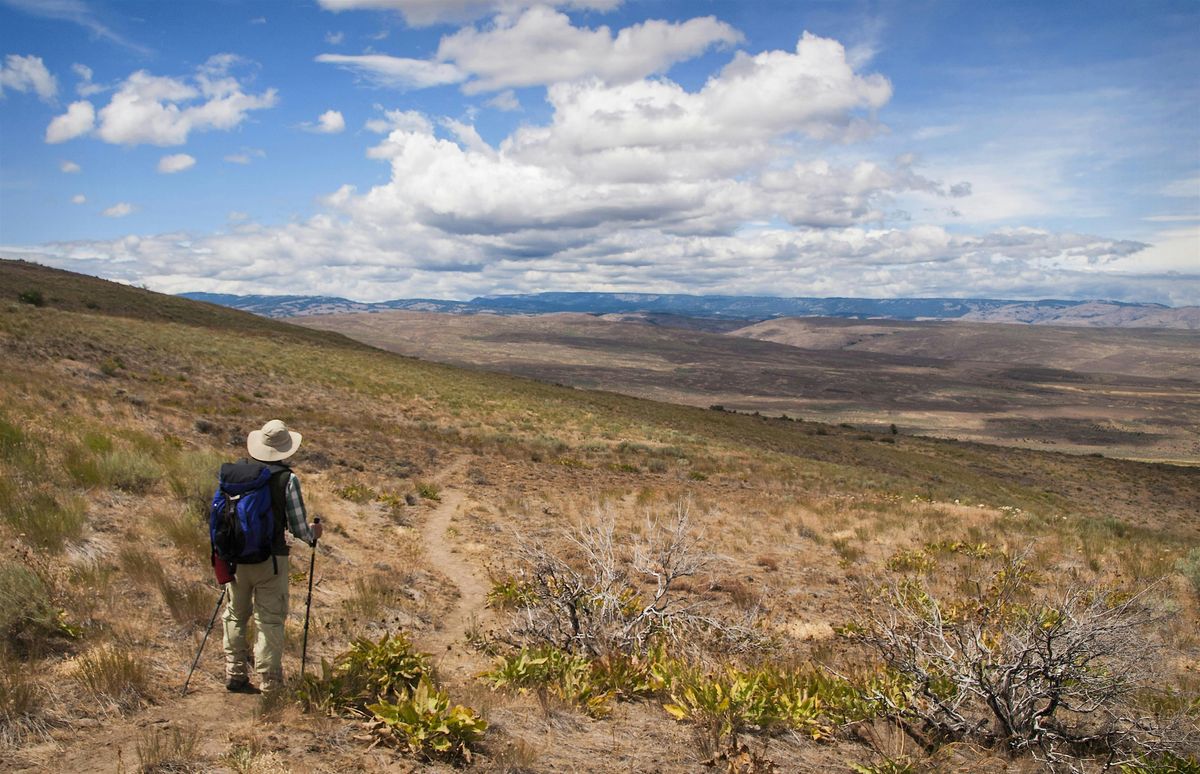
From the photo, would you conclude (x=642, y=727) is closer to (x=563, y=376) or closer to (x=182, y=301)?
(x=182, y=301)

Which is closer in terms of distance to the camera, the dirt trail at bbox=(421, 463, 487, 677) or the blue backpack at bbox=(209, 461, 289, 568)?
the blue backpack at bbox=(209, 461, 289, 568)

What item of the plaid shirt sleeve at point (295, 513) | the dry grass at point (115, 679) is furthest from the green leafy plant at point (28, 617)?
the plaid shirt sleeve at point (295, 513)

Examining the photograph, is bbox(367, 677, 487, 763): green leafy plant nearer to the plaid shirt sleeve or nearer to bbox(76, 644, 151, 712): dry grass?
the plaid shirt sleeve

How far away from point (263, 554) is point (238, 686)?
1071 mm

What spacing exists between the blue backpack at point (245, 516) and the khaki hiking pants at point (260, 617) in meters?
0.18

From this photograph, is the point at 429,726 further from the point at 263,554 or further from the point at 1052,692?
the point at 1052,692

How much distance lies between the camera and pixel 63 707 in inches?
171

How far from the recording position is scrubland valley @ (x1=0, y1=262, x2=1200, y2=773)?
4629 mm

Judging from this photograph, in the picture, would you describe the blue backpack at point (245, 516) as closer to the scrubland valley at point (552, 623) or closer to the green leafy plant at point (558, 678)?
the scrubland valley at point (552, 623)

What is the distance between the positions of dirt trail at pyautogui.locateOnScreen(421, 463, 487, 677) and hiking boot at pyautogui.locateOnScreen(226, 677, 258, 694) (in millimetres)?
1797

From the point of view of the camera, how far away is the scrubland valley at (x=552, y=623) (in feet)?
15.2

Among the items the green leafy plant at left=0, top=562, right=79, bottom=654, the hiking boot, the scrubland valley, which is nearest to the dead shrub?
the scrubland valley

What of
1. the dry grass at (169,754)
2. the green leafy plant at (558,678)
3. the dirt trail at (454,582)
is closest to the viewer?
the dry grass at (169,754)

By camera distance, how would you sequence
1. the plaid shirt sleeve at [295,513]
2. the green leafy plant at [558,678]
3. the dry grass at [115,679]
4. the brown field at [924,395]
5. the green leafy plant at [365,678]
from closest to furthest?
the dry grass at [115,679], the green leafy plant at [365,678], the plaid shirt sleeve at [295,513], the green leafy plant at [558,678], the brown field at [924,395]
